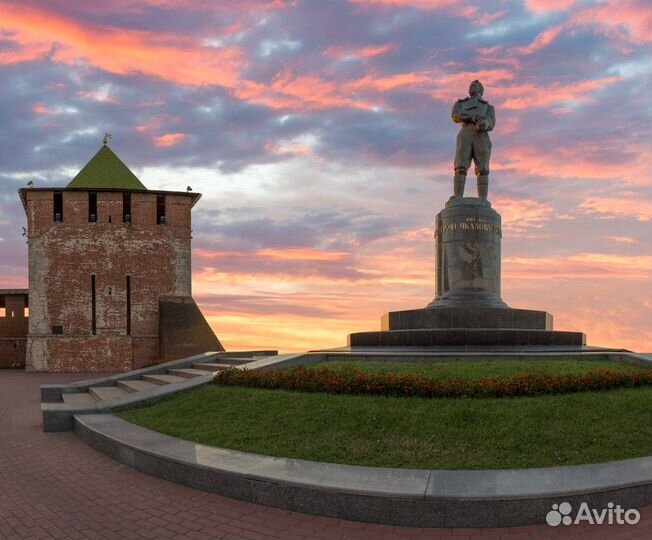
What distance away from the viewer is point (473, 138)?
16234 millimetres

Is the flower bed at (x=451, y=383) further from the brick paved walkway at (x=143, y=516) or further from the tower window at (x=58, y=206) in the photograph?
the tower window at (x=58, y=206)

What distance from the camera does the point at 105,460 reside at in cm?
743

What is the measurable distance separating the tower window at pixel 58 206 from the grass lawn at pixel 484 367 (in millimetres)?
25163

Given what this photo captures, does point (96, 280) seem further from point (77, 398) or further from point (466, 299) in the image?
point (466, 299)

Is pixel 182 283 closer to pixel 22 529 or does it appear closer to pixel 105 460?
pixel 105 460

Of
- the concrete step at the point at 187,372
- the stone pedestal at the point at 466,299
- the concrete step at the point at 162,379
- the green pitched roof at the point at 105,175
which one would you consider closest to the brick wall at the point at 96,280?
the green pitched roof at the point at 105,175

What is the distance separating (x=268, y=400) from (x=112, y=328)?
952 inches

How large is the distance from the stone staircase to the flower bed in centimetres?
429

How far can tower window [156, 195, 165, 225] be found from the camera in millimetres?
31220

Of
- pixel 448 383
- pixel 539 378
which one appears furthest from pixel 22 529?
pixel 539 378

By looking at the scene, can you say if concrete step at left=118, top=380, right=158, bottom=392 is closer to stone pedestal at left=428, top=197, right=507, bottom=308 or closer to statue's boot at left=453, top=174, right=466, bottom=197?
stone pedestal at left=428, top=197, right=507, bottom=308

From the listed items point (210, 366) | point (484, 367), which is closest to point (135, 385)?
point (210, 366)

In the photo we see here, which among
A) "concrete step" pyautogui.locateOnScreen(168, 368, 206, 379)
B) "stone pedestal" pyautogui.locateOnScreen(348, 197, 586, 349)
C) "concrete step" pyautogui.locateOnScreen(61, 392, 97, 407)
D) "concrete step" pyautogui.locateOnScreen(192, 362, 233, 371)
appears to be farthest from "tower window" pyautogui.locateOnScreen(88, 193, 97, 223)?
"stone pedestal" pyautogui.locateOnScreen(348, 197, 586, 349)

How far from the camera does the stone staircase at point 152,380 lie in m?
12.6
